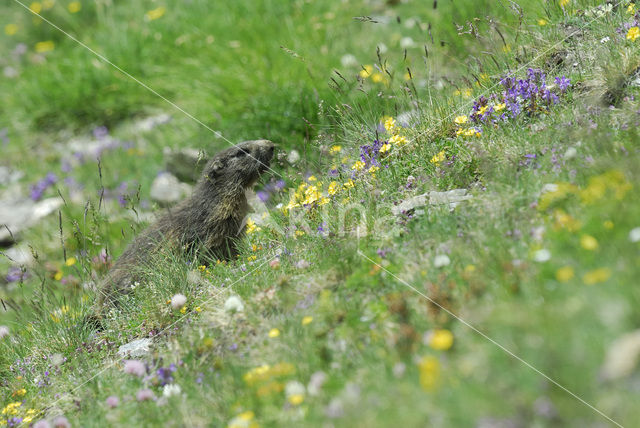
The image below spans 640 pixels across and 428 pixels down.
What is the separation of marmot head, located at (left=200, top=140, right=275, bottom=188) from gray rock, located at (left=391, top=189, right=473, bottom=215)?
218 centimetres

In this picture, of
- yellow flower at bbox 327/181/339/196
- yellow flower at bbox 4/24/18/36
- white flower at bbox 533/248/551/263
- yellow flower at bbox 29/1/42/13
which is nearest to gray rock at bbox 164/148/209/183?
yellow flower at bbox 327/181/339/196

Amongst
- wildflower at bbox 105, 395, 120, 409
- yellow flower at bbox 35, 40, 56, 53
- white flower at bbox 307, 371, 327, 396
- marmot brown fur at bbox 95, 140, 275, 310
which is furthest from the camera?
yellow flower at bbox 35, 40, 56, 53

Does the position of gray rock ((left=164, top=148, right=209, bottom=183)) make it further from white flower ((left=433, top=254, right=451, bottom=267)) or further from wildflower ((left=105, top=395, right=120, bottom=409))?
white flower ((left=433, top=254, right=451, bottom=267))

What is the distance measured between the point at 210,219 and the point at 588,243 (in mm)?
4092

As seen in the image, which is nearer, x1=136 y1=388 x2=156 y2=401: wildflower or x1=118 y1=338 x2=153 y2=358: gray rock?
x1=136 y1=388 x2=156 y2=401: wildflower

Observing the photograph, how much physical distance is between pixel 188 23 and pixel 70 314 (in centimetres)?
720

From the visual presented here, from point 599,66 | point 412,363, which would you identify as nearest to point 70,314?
point 412,363

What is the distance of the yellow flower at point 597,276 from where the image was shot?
8.80 ft

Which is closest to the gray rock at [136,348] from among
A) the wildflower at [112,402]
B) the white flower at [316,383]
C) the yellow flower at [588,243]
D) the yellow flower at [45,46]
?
the wildflower at [112,402]

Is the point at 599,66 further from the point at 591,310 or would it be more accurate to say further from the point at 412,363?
the point at 412,363

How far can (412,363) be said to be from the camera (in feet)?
9.71

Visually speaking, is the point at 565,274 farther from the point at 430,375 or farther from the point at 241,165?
the point at 241,165

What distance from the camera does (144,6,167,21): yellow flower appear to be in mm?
11641

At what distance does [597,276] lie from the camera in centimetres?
269
